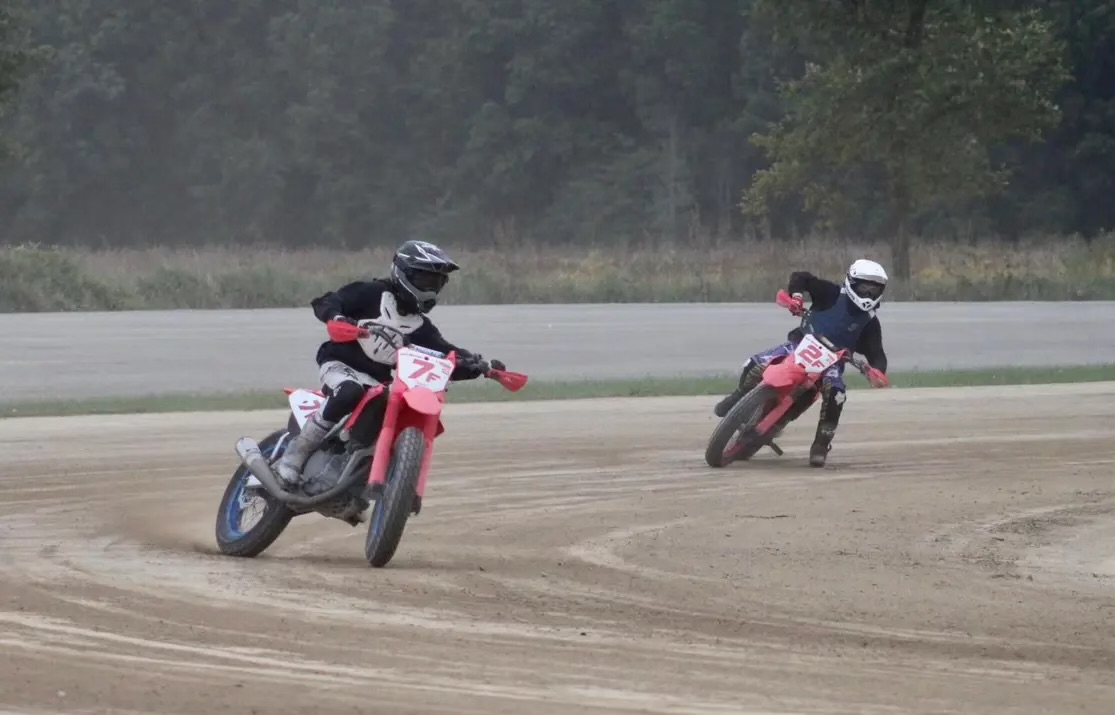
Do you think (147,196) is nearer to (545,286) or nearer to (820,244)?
(820,244)

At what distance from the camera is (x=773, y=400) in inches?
621

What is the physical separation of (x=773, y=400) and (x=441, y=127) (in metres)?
65.5

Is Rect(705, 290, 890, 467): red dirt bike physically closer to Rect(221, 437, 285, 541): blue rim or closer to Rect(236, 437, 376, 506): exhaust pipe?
Rect(221, 437, 285, 541): blue rim

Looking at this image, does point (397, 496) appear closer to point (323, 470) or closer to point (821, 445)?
point (323, 470)

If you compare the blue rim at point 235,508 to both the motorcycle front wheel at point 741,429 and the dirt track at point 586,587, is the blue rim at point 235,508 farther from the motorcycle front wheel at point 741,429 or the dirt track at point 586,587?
the motorcycle front wheel at point 741,429

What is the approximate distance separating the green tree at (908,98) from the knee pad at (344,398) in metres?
32.8

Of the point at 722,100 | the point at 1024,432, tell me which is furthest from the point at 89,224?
the point at 1024,432

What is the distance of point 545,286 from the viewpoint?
3766 cm

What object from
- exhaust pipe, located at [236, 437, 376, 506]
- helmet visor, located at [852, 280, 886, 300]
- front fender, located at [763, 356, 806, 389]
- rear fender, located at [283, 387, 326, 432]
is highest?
rear fender, located at [283, 387, 326, 432]

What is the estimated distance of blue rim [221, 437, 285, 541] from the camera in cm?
1115

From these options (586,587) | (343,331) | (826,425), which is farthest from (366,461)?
(826,425)

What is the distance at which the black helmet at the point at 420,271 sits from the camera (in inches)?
417

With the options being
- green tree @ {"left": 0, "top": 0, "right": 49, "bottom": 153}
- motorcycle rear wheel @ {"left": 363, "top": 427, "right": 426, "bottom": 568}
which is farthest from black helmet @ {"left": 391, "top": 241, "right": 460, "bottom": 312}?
green tree @ {"left": 0, "top": 0, "right": 49, "bottom": 153}

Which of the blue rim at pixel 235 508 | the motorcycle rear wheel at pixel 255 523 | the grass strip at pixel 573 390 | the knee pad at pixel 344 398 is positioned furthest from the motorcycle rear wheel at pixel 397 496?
the grass strip at pixel 573 390
